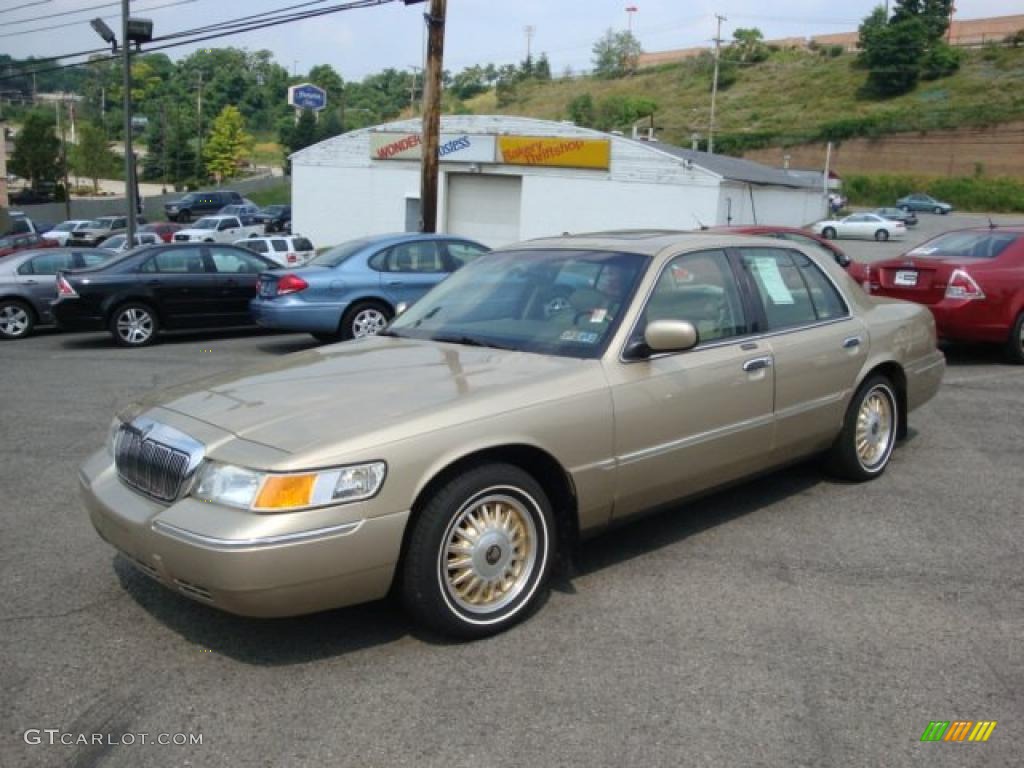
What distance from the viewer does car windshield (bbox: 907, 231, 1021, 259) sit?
34.1 feet

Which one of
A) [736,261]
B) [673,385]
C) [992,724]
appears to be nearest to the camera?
[992,724]

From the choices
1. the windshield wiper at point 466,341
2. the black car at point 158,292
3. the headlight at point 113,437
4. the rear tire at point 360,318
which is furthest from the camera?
the black car at point 158,292

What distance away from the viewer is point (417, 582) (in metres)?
3.57

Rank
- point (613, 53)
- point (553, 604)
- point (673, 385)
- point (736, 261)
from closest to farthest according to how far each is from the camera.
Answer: point (553, 604), point (673, 385), point (736, 261), point (613, 53)

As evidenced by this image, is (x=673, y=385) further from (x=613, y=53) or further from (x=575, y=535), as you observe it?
(x=613, y=53)

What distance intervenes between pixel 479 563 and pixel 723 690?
1036mm

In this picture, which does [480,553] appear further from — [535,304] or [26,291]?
[26,291]

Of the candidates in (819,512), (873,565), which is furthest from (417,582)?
(819,512)

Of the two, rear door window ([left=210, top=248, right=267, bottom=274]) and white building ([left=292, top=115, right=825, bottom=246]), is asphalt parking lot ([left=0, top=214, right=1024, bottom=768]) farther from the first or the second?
white building ([left=292, top=115, right=825, bottom=246])

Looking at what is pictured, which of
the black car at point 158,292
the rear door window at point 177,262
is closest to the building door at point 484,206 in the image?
the black car at point 158,292

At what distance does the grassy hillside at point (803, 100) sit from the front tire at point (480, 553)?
269 feet

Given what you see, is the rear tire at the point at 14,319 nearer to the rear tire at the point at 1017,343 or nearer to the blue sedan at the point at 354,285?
the blue sedan at the point at 354,285

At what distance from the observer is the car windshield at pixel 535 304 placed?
177 inches

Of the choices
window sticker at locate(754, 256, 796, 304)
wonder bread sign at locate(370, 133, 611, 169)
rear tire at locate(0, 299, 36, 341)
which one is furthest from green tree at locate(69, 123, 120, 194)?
window sticker at locate(754, 256, 796, 304)
